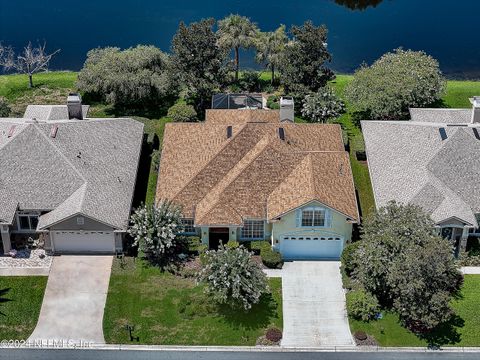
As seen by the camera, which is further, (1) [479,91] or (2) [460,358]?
(1) [479,91]

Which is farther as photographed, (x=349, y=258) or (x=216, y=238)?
(x=216, y=238)

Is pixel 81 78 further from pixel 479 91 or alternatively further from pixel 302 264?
pixel 479 91

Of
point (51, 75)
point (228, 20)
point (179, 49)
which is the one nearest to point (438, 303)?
point (179, 49)

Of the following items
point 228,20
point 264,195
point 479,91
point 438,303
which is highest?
point 228,20

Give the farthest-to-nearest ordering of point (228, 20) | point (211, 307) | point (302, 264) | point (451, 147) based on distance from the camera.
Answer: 1. point (228, 20)
2. point (451, 147)
3. point (302, 264)
4. point (211, 307)

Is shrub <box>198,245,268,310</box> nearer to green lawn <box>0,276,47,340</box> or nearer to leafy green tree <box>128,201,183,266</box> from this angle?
leafy green tree <box>128,201,183,266</box>

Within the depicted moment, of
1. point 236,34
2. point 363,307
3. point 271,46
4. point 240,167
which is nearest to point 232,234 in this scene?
point 240,167

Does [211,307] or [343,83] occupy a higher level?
[343,83]

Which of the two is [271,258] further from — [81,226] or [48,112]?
[48,112]
